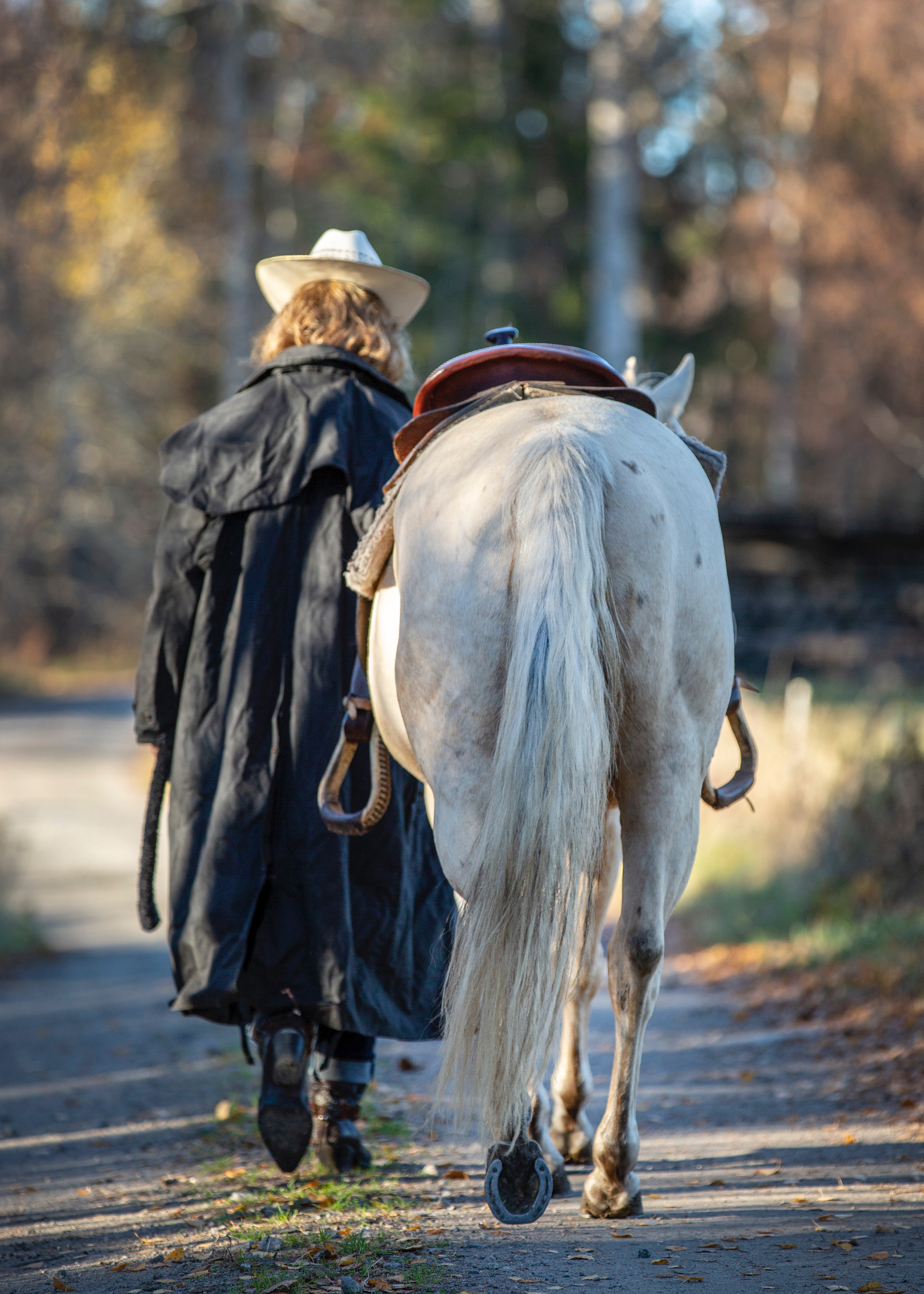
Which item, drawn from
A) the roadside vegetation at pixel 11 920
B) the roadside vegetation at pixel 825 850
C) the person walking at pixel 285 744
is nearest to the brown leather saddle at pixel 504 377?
the person walking at pixel 285 744

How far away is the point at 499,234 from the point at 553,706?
67.8ft

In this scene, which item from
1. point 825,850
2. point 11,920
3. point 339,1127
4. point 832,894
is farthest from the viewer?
point 11,920

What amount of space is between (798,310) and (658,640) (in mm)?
20587

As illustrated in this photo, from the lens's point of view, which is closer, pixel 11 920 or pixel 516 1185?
pixel 516 1185

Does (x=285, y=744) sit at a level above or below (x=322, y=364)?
below

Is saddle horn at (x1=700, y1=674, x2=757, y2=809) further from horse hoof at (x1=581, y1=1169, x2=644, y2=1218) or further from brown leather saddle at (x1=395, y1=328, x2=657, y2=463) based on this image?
horse hoof at (x1=581, y1=1169, x2=644, y2=1218)

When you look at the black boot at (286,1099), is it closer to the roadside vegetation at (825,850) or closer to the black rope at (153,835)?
the black rope at (153,835)

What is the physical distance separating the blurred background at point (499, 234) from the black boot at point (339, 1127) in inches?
324

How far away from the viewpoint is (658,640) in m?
→ 2.34

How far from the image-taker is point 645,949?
2.46 m

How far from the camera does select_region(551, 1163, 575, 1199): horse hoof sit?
9.59 ft

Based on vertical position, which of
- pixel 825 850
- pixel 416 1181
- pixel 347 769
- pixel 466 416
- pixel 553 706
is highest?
pixel 466 416

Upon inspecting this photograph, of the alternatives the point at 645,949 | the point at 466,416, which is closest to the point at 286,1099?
the point at 645,949

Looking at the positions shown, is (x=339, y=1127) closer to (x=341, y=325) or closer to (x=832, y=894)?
(x=341, y=325)
